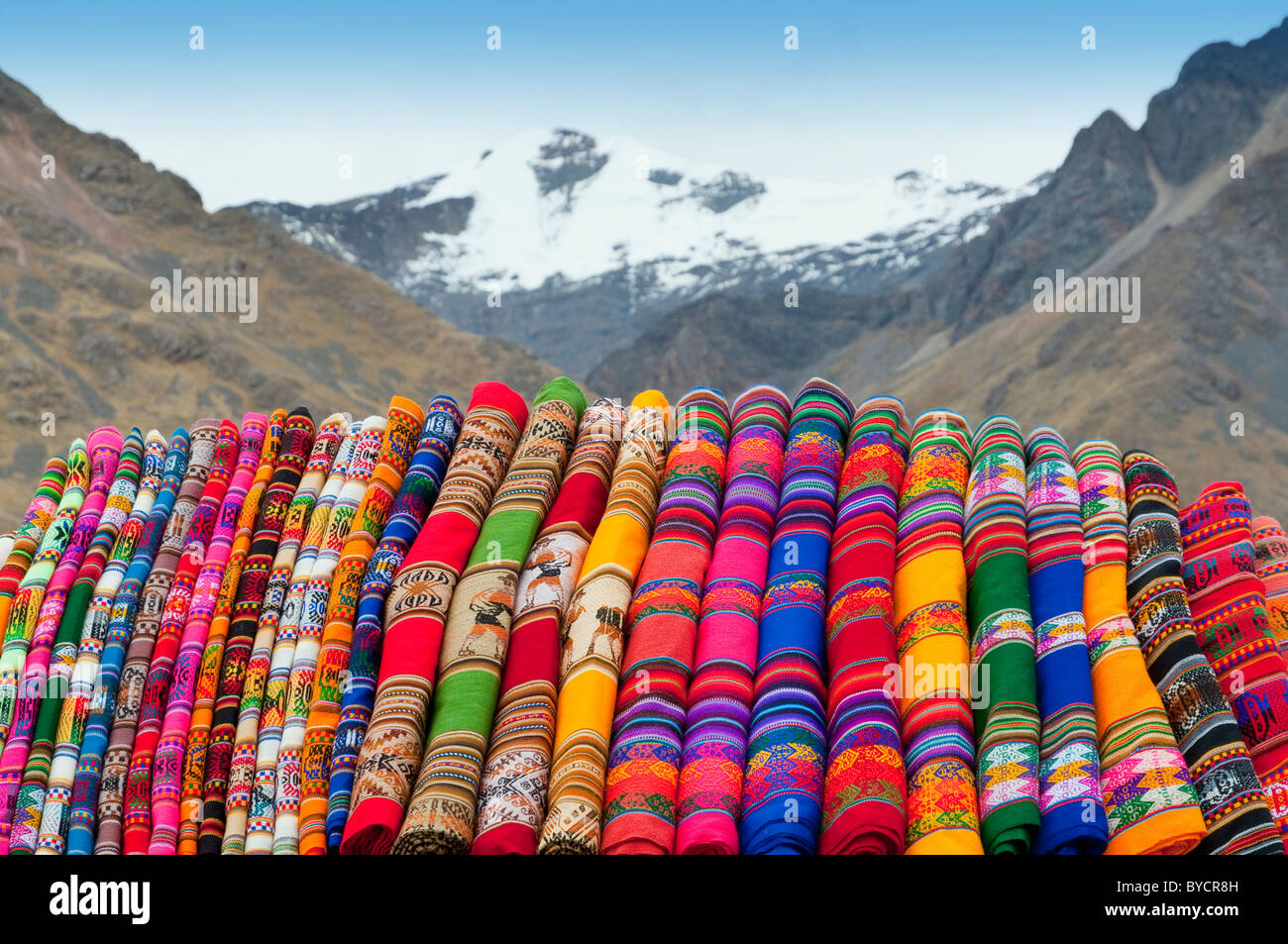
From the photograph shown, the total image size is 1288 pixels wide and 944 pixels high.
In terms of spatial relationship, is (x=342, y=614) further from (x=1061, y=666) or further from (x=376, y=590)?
(x=1061, y=666)

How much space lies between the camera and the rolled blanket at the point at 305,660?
93.4 inches

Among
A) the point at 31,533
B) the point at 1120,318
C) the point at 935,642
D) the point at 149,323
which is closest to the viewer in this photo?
the point at 935,642

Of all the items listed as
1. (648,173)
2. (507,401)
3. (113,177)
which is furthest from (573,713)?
(648,173)

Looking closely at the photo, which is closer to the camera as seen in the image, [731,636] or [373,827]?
[373,827]

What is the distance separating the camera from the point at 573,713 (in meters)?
2.31

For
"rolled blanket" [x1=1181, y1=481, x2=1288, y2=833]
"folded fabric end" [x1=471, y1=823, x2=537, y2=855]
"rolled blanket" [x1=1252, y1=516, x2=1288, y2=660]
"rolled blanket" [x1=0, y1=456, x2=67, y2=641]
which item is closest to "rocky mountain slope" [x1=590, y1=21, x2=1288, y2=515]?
"rolled blanket" [x1=1252, y1=516, x2=1288, y2=660]

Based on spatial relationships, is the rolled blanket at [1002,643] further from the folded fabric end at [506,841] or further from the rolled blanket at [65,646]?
the rolled blanket at [65,646]

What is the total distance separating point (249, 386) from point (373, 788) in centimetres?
2970

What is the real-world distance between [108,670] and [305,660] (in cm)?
44

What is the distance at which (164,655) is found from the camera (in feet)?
8.69

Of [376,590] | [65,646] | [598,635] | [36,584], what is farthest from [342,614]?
[36,584]

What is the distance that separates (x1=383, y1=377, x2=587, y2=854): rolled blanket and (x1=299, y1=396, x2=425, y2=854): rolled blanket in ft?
0.69
